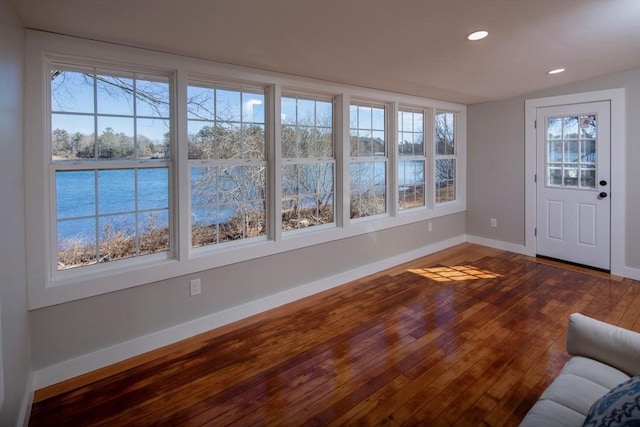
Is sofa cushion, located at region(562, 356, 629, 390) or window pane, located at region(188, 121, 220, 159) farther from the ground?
window pane, located at region(188, 121, 220, 159)

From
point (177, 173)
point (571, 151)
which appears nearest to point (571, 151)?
point (571, 151)

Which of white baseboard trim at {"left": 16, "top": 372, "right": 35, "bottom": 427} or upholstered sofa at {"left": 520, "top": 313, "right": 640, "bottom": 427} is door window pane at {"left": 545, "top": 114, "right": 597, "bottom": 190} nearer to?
upholstered sofa at {"left": 520, "top": 313, "right": 640, "bottom": 427}

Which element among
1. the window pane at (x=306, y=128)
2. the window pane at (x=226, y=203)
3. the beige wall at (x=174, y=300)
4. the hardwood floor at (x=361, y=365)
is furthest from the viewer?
the window pane at (x=306, y=128)

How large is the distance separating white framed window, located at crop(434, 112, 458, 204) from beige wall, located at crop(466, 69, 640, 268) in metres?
0.25

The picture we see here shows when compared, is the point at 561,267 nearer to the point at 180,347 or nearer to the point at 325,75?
the point at 325,75

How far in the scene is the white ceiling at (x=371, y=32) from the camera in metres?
2.05

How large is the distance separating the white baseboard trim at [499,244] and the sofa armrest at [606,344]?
3599 mm

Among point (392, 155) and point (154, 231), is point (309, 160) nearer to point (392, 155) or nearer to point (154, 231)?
point (392, 155)

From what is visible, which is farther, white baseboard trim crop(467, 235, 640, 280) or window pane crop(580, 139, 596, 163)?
window pane crop(580, 139, 596, 163)

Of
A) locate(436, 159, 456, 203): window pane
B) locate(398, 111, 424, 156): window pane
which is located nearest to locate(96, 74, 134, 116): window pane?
locate(398, 111, 424, 156): window pane

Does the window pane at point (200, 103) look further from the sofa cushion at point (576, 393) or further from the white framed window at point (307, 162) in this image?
the sofa cushion at point (576, 393)

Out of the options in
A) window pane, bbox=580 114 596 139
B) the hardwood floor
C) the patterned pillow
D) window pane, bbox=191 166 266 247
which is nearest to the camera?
the patterned pillow

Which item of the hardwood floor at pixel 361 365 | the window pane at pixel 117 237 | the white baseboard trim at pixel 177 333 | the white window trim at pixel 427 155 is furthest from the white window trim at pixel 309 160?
the white window trim at pixel 427 155

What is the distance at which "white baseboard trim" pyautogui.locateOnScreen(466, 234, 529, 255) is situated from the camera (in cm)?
519
